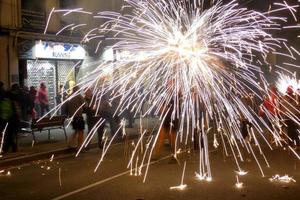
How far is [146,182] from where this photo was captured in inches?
414

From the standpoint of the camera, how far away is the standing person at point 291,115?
1536cm

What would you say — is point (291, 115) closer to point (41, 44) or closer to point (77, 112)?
point (77, 112)

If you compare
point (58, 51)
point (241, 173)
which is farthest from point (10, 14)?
point (241, 173)

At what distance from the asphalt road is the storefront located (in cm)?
884

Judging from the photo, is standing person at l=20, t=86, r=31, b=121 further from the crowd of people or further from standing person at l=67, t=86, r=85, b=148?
standing person at l=67, t=86, r=85, b=148

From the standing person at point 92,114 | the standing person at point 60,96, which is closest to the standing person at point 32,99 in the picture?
the standing person at point 60,96

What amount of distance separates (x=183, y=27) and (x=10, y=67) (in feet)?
31.2

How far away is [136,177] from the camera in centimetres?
1115

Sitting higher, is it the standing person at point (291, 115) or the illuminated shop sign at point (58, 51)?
the illuminated shop sign at point (58, 51)

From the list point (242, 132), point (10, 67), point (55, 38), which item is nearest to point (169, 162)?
point (242, 132)

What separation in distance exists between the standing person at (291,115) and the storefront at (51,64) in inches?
411

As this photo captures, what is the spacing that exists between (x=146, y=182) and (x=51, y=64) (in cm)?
1441

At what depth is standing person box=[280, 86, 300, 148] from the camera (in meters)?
15.4

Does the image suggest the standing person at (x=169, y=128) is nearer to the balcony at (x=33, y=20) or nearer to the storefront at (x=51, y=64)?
the storefront at (x=51, y=64)
